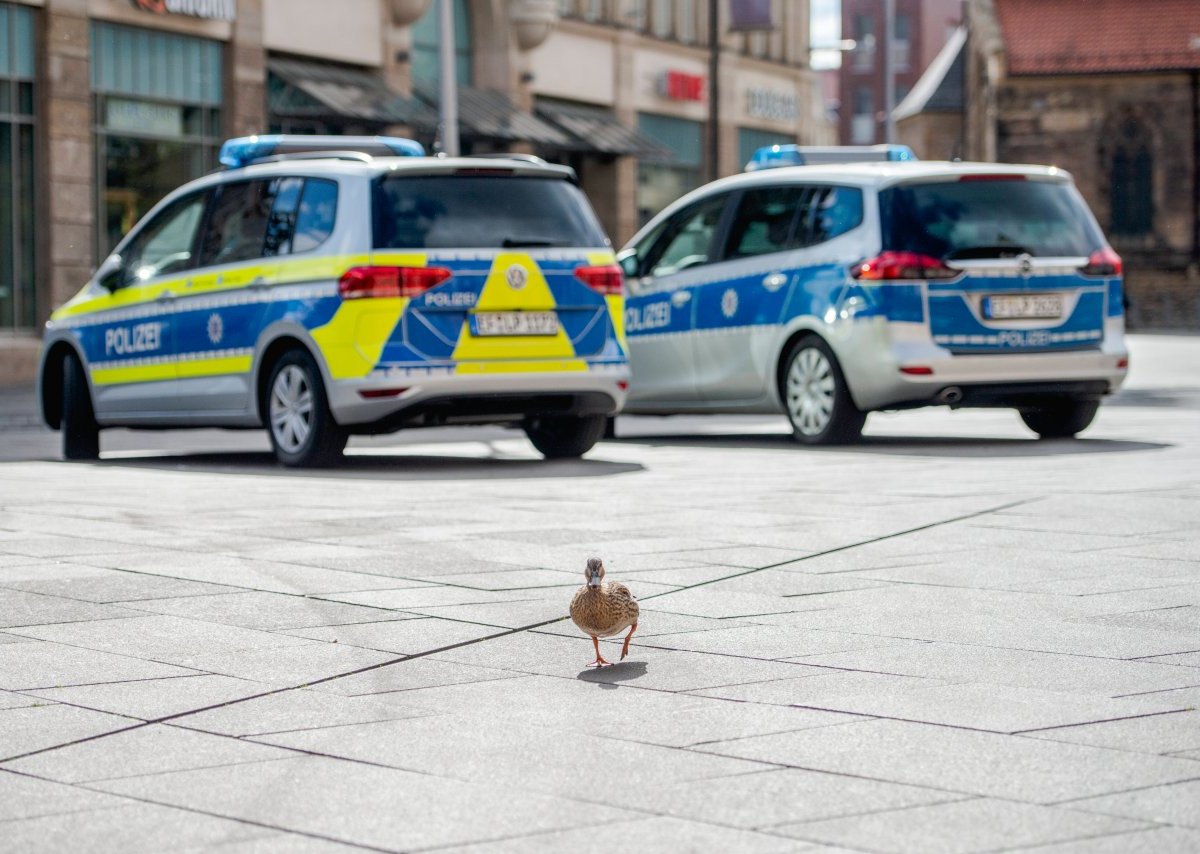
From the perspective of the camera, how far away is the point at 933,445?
14016mm

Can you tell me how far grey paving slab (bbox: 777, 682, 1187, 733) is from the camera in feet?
15.8

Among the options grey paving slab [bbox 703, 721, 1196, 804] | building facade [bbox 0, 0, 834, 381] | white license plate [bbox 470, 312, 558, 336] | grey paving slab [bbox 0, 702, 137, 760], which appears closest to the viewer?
grey paving slab [bbox 703, 721, 1196, 804]

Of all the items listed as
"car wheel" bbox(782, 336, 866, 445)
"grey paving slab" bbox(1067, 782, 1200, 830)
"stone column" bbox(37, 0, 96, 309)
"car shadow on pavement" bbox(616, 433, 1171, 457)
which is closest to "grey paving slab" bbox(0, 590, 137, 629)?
"grey paving slab" bbox(1067, 782, 1200, 830)

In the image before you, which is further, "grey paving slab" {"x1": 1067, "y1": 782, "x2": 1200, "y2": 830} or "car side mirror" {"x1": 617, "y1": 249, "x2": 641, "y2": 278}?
"car side mirror" {"x1": 617, "y1": 249, "x2": 641, "y2": 278}

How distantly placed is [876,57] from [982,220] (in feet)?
301

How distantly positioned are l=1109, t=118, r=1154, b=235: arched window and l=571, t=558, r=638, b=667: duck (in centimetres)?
6261

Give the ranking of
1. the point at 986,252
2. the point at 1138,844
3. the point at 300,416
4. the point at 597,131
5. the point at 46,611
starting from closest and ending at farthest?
1. the point at 1138,844
2. the point at 46,611
3. the point at 300,416
4. the point at 986,252
5. the point at 597,131

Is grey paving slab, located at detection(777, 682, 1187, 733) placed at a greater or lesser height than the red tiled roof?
lesser

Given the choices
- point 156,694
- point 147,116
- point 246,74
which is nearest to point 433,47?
point 246,74

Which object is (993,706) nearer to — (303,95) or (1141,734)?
(1141,734)

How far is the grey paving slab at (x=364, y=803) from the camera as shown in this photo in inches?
152

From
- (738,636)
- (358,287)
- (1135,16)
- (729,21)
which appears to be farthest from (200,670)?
(1135,16)

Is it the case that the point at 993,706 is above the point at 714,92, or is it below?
below

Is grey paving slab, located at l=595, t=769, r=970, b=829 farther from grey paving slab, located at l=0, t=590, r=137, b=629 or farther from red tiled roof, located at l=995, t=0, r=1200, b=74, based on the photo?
red tiled roof, located at l=995, t=0, r=1200, b=74
